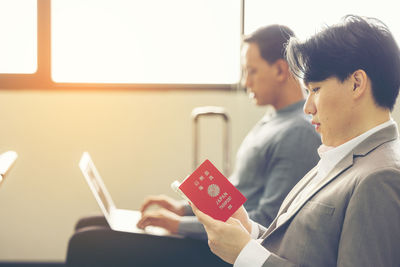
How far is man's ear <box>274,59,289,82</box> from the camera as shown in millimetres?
1791

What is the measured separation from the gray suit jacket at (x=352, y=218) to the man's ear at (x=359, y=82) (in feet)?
0.27

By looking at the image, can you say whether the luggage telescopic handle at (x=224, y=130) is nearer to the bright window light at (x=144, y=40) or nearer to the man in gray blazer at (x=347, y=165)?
the bright window light at (x=144, y=40)

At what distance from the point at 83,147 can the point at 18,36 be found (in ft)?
2.33

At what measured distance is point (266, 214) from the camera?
1508 millimetres

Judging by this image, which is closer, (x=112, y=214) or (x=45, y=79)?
(x=112, y=214)

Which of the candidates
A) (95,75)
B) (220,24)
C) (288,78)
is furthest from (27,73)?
(288,78)

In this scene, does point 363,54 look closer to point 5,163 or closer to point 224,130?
point 5,163

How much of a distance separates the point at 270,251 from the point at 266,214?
490 millimetres

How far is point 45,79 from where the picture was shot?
2.86 metres

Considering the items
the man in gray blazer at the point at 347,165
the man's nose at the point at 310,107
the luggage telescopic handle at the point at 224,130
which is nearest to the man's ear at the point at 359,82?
the man in gray blazer at the point at 347,165

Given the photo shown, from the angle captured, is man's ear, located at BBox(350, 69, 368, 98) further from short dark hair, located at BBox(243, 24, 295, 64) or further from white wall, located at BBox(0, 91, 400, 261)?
white wall, located at BBox(0, 91, 400, 261)

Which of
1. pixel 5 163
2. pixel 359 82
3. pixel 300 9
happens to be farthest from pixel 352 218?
pixel 300 9

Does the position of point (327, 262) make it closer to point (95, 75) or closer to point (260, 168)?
point (260, 168)

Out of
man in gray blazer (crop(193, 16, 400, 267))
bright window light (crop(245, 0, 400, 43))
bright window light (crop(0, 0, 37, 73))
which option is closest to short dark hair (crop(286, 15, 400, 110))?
man in gray blazer (crop(193, 16, 400, 267))
